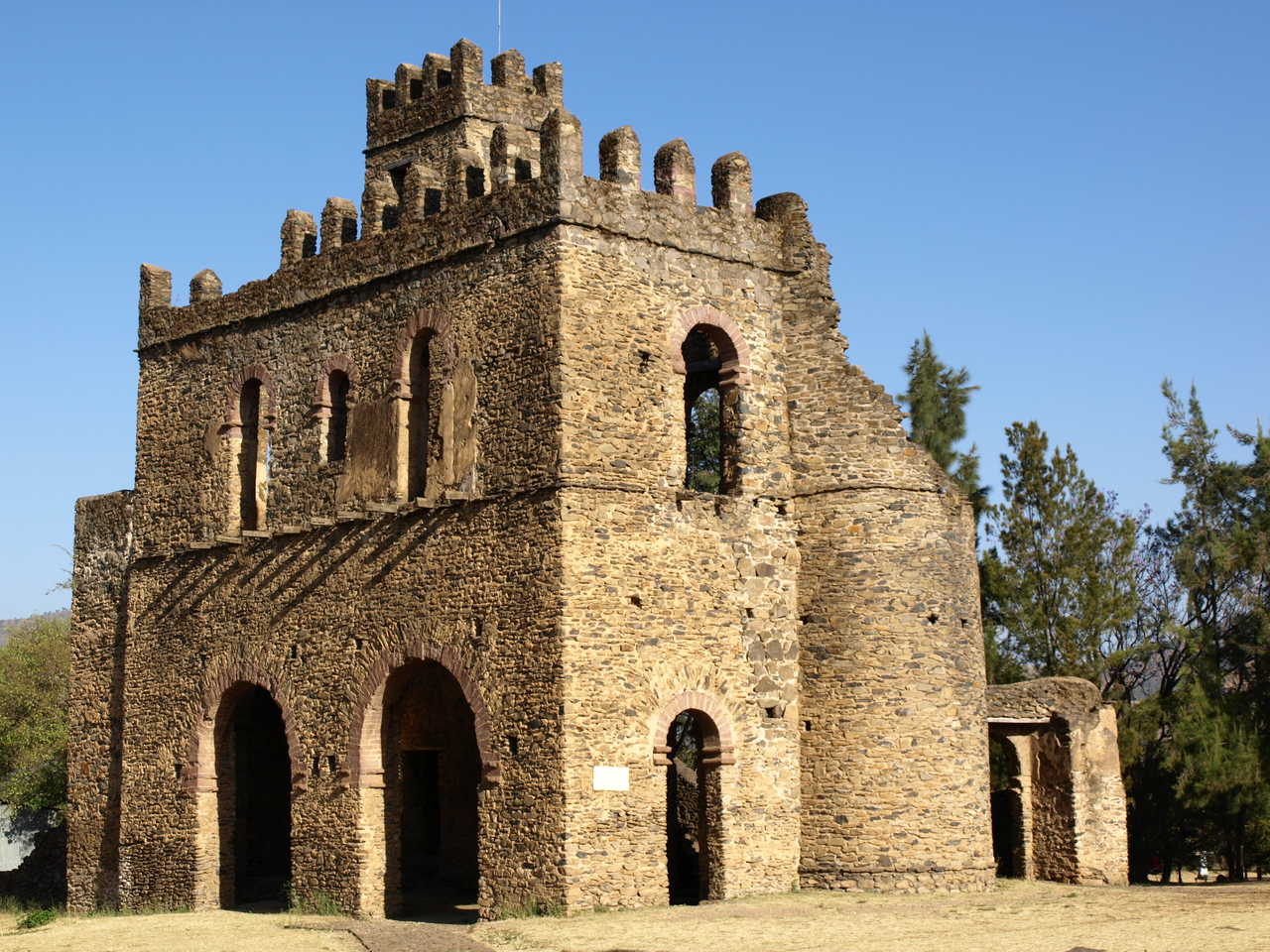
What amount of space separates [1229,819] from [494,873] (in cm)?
1643

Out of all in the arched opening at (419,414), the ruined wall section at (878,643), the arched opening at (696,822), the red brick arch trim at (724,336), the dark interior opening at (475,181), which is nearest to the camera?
the arched opening at (696,822)

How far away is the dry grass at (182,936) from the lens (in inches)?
730

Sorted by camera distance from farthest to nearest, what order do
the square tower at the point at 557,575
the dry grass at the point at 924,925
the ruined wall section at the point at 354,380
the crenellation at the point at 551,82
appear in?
1. the crenellation at the point at 551,82
2. the ruined wall section at the point at 354,380
3. the square tower at the point at 557,575
4. the dry grass at the point at 924,925

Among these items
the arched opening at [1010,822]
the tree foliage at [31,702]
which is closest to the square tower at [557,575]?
the arched opening at [1010,822]

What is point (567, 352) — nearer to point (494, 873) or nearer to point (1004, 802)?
point (494, 873)

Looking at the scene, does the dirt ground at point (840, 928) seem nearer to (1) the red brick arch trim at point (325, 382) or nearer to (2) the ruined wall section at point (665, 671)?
(2) the ruined wall section at point (665, 671)

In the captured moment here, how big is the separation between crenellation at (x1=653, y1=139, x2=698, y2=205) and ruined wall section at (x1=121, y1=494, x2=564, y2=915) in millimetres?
4564

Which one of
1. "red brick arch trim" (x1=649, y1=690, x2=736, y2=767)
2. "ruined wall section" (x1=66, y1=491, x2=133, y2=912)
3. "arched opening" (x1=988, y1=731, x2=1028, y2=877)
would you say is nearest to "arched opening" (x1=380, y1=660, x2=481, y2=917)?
"red brick arch trim" (x1=649, y1=690, x2=736, y2=767)

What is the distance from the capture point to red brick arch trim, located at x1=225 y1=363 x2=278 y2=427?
2392cm

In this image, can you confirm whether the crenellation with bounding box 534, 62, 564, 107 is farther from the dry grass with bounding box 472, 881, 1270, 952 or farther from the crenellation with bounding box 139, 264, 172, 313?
the dry grass with bounding box 472, 881, 1270, 952

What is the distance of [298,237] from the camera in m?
24.0

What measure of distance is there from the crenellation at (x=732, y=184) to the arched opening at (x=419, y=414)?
4.25 m

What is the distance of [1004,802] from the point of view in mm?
24766

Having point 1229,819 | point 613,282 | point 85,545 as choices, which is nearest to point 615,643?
point 613,282
